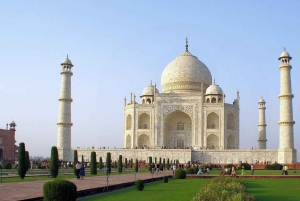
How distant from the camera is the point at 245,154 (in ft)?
90.2

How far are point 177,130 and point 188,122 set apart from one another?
995 mm

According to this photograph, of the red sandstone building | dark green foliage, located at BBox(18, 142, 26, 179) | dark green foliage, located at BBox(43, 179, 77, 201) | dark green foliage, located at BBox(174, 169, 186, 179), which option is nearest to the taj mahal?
the red sandstone building

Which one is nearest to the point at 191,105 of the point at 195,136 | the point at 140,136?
the point at 195,136

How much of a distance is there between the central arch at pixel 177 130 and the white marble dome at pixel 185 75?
8.06ft

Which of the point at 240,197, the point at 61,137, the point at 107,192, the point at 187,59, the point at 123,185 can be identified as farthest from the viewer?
the point at 187,59

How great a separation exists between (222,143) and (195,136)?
6.26 feet

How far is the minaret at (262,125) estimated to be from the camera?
33500 millimetres

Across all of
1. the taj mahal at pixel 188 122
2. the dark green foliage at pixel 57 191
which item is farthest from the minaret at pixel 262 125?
the dark green foliage at pixel 57 191

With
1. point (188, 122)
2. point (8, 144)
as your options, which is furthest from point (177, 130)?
point (8, 144)

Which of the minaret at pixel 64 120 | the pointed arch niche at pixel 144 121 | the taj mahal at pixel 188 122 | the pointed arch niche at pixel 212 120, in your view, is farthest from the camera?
the pointed arch niche at pixel 144 121

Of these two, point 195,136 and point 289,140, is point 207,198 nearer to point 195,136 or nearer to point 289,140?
point 289,140

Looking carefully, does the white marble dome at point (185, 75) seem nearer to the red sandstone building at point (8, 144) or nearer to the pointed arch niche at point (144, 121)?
the pointed arch niche at point (144, 121)

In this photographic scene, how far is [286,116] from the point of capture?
1030 inches

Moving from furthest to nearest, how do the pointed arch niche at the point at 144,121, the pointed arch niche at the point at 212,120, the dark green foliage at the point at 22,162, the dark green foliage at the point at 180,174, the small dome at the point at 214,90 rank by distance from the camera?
the pointed arch niche at the point at 144,121
the small dome at the point at 214,90
the pointed arch niche at the point at 212,120
the dark green foliage at the point at 180,174
the dark green foliage at the point at 22,162
